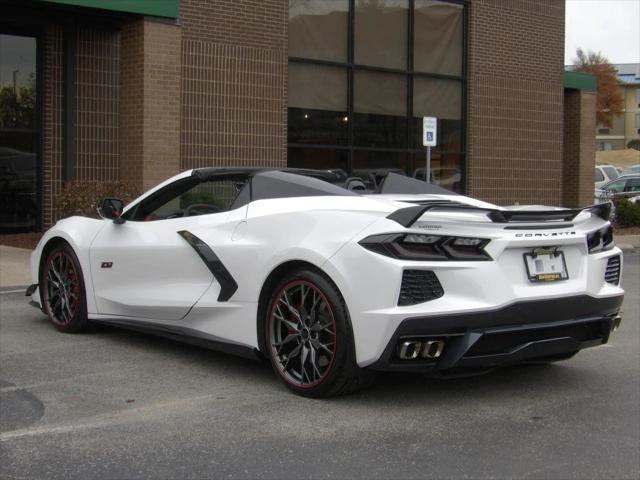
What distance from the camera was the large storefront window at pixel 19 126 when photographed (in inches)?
554

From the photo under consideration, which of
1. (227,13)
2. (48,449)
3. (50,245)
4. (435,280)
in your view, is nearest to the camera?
(48,449)

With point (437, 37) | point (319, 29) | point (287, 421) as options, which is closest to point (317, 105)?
point (319, 29)

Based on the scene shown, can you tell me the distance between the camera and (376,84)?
17.5 meters

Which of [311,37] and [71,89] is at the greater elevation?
[311,37]

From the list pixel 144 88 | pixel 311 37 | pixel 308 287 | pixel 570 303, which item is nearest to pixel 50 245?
pixel 308 287

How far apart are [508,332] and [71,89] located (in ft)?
36.0

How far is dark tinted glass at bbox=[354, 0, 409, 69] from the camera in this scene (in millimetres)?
17094

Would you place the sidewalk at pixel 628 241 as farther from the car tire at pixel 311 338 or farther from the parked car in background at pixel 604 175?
the car tire at pixel 311 338

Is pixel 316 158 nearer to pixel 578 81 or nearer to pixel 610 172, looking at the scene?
pixel 578 81

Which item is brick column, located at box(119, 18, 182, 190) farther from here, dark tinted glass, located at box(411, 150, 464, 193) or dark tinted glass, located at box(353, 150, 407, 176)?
dark tinted glass, located at box(411, 150, 464, 193)

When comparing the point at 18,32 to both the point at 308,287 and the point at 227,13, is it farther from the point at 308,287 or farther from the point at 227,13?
the point at 308,287

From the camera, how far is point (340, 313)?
4.74 meters

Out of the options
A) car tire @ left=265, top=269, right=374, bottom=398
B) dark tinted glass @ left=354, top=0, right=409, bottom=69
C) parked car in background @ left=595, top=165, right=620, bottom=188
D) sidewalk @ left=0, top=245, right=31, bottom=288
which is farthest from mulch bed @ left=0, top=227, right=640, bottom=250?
parked car in background @ left=595, top=165, right=620, bottom=188

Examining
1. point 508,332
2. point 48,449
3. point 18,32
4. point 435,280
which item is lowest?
point 48,449
